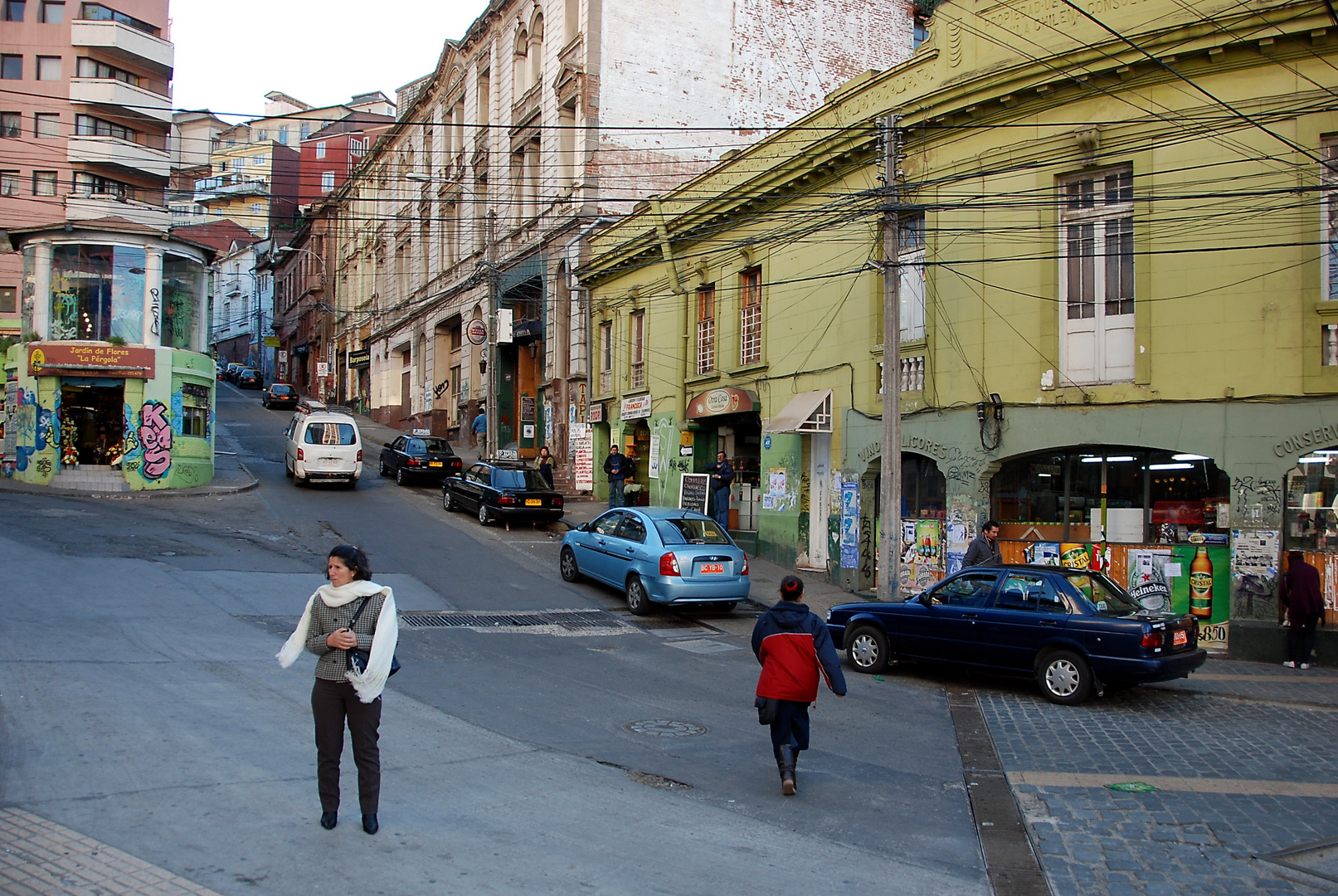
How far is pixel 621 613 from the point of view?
1580cm

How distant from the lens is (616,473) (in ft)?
80.3

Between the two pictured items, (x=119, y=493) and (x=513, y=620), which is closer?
(x=513, y=620)

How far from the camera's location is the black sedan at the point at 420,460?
29703 mm

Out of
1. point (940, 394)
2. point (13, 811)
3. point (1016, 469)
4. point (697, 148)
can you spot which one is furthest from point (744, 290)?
point (13, 811)

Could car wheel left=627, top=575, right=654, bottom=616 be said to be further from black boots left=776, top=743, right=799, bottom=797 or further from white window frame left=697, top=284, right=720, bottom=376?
white window frame left=697, top=284, right=720, bottom=376

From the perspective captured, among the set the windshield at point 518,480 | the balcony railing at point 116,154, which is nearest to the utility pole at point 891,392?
the windshield at point 518,480

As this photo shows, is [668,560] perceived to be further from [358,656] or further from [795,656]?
[358,656]

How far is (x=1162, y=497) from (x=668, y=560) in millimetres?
7066

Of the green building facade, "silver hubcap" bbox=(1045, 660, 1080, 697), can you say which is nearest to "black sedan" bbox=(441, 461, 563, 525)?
the green building facade

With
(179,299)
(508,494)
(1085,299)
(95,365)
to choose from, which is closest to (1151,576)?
(1085,299)

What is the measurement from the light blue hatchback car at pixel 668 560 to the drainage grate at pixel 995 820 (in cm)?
581

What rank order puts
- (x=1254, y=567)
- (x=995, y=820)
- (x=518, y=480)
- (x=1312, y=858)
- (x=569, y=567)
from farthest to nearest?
(x=518, y=480) → (x=569, y=567) → (x=1254, y=567) → (x=995, y=820) → (x=1312, y=858)

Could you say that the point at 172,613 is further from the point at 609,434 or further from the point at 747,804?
the point at 609,434

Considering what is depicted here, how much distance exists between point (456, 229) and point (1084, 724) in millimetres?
38721
